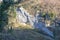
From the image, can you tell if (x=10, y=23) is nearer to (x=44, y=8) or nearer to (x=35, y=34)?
(x=35, y=34)

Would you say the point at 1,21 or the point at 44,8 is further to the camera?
the point at 44,8

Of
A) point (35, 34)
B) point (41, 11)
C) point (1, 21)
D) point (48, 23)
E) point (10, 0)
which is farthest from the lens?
point (41, 11)

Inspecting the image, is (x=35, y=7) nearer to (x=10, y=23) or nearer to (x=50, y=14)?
(x=50, y=14)

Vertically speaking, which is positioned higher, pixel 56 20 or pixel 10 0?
pixel 10 0

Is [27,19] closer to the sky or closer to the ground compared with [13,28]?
closer to the sky

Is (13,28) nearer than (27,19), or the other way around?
(13,28)

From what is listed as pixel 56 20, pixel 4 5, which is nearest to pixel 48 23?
pixel 56 20

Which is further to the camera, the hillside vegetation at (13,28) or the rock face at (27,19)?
the rock face at (27,19)

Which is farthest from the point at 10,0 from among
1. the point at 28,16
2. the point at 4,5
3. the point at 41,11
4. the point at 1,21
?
the point at 41,11

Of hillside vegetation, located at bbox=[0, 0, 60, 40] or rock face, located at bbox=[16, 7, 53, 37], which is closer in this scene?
hillside vegetation, located at bbox=[0, 0, 60, 40]

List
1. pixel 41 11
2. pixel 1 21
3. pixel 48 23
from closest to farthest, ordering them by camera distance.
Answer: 1. pixel 1 21
2. pixel 48 23
3. pixel 41 11
